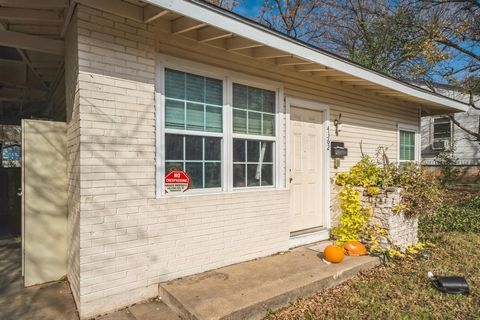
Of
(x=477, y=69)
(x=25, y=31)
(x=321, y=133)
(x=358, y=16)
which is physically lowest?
(x=321, y=133)

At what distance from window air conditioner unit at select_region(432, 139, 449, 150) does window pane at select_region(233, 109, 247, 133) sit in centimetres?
1306

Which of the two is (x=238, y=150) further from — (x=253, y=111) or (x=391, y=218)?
(x=391, y=218)

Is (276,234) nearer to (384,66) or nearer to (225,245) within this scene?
(225,245)

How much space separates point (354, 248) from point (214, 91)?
2892mm

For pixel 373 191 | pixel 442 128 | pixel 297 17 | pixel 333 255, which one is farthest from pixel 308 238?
pixel 442 128

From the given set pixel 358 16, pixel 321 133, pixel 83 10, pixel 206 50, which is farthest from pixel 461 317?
pixel 358 16

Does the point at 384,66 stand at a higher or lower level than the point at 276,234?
higher

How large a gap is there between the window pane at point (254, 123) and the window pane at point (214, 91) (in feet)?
1.72

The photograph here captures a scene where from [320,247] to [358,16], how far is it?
13.4m

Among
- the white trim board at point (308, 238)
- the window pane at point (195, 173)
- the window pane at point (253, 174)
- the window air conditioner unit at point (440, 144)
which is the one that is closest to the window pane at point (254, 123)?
the window pane at point (253, 174)

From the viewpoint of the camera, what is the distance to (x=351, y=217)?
481 centimetres

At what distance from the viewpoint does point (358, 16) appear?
47.5 ft

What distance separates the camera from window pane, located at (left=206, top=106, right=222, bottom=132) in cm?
375

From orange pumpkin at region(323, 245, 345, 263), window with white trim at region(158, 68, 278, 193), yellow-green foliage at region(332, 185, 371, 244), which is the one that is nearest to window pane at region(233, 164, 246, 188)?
window with white trim at region(158, 68, 278, 193)
